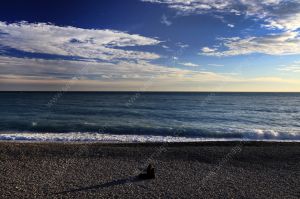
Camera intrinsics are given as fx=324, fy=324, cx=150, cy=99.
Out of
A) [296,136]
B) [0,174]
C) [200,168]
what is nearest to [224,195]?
[200,168]

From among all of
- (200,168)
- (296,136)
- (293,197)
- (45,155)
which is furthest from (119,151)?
(296,136)

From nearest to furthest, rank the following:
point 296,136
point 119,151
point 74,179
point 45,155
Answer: point 74,179
point 45,155
point 119,151
point 296,136

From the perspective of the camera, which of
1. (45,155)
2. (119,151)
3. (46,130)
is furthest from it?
(46,130)

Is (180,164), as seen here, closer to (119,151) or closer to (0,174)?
(119,151)

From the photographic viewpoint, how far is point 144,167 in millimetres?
14562

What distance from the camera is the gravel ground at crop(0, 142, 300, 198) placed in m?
11.2

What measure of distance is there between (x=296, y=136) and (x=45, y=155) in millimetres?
21990

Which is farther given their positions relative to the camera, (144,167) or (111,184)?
(144,167)

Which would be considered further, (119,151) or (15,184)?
(119,151)

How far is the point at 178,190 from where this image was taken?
11.4 metres

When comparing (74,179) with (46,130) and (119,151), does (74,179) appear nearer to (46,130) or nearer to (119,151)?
(119,151)

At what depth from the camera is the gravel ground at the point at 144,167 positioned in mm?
11180

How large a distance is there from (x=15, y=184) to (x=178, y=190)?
5.84 meters

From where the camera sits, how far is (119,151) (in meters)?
17.8
